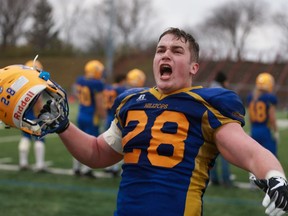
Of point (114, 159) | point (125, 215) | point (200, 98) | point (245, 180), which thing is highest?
point (200, 98)

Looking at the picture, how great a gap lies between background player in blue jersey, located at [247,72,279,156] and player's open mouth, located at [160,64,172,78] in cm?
560

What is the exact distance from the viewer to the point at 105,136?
3004mm

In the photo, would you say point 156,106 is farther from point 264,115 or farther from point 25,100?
point 264,115

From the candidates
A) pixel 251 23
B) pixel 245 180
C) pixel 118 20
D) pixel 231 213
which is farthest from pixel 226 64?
pixel 231 213

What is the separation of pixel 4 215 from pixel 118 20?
4563 cm

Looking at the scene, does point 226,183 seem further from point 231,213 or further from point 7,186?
point 7,186

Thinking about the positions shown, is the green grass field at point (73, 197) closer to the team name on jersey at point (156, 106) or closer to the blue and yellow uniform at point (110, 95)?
the blue and yellow uniform at point (110, 95)

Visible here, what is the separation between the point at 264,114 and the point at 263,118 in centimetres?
7

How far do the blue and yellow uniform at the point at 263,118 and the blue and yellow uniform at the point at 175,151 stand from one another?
5.55 meters

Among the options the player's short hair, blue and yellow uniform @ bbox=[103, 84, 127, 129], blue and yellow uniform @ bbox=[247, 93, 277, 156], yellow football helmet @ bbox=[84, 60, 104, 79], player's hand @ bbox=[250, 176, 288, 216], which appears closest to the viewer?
player's hand @ bbox=[250, 176, 288, 216]

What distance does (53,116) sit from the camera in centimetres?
271

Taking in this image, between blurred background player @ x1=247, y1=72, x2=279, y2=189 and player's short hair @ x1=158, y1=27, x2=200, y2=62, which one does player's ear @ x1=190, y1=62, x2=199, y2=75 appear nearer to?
player's short hair @ x1=158, y1=27, x2=200, y2=62

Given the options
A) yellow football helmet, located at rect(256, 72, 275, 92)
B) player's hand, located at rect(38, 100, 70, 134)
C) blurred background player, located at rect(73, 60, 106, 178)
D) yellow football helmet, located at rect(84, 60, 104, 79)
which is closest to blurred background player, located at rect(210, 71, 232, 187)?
yellow football helmet, located at rect(256, 72, 275, 92)

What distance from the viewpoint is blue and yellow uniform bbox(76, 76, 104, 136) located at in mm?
8812
